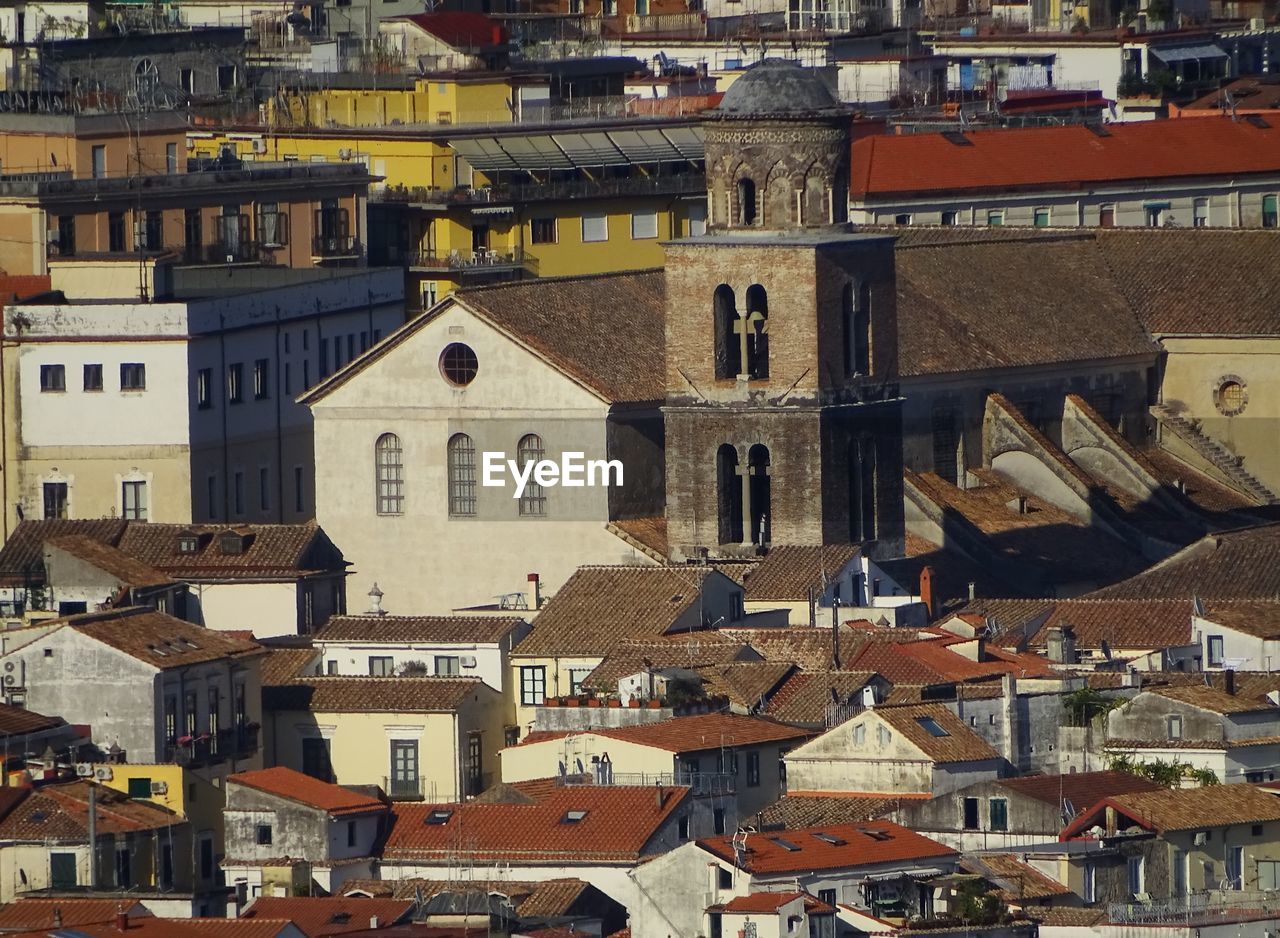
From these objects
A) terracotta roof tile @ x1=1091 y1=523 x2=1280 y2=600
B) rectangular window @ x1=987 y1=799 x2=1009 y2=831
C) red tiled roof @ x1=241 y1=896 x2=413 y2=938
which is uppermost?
terracotta roof tile @ x1=1091 y1=523 x2=1280 y2=600

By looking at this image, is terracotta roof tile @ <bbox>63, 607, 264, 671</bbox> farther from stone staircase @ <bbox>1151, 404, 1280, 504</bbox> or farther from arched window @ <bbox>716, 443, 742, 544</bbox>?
stone staircase @ <bbox>1151, 404, 1280, 504</bbox>

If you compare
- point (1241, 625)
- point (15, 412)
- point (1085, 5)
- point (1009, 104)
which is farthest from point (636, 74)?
point (1241, 625)

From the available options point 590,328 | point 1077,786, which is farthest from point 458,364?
point 1077,786

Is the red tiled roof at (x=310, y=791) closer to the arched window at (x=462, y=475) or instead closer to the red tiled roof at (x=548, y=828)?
the red tiled roof at (x=548, y=828)

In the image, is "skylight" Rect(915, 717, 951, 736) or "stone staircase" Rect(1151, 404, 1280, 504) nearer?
"skylight" Rect(915, 717, 951, 736)

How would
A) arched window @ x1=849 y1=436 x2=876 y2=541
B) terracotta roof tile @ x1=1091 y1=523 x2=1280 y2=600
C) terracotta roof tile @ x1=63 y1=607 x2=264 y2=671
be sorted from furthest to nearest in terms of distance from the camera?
terracotta roof tile @ x1=1091 y1=523 x2=1280 y2=600
arched window @ x1=849 y1=436 x2=876 y2=541
terracotta roof tile @ x1=63 y1=607 x2=264 y2=671

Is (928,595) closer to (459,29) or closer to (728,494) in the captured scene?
(728,494)

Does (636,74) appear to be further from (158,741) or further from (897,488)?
(158,741)

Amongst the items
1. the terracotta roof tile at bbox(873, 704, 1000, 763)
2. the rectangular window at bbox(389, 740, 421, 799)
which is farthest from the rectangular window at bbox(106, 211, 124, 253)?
the terracotta roof tile at bbox(873, 704, 1000, 763)
